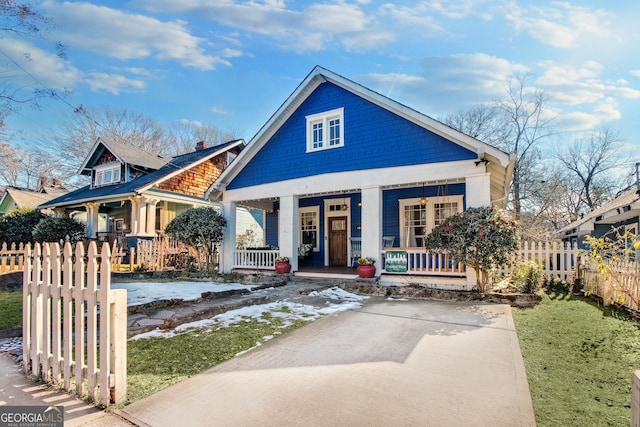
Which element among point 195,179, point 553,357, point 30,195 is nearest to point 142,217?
point 195,179

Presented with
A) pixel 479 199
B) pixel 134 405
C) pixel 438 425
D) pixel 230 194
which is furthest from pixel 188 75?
pixel 438 425

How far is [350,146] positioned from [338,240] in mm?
4227

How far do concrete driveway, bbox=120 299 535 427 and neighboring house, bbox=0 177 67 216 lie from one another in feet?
107

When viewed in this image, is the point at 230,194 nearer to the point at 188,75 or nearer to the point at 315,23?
the point at 315,23

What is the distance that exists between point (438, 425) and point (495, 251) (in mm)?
5749

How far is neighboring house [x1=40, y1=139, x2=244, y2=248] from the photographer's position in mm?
17375

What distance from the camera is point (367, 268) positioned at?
945 centimetres

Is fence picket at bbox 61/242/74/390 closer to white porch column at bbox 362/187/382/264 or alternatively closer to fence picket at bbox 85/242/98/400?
fence picket at bbox 85/242/98/400

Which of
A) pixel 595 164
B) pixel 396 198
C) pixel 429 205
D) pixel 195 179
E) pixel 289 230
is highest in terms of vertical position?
pixel 595 164

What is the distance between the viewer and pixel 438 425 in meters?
2.49

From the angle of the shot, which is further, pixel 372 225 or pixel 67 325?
pixel 372 225

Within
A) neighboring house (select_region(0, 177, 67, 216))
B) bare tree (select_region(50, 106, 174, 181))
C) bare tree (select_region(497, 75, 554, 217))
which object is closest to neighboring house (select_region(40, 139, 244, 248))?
bare tree (select_region(50, 106, 174, 181))

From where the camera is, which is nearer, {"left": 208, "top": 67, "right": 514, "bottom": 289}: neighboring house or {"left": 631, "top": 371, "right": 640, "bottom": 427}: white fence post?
{"left": 631, "top": 371, "right": 640, "bottom": 427}: white fence post

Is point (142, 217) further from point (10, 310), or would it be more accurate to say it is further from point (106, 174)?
point (10, 310)
